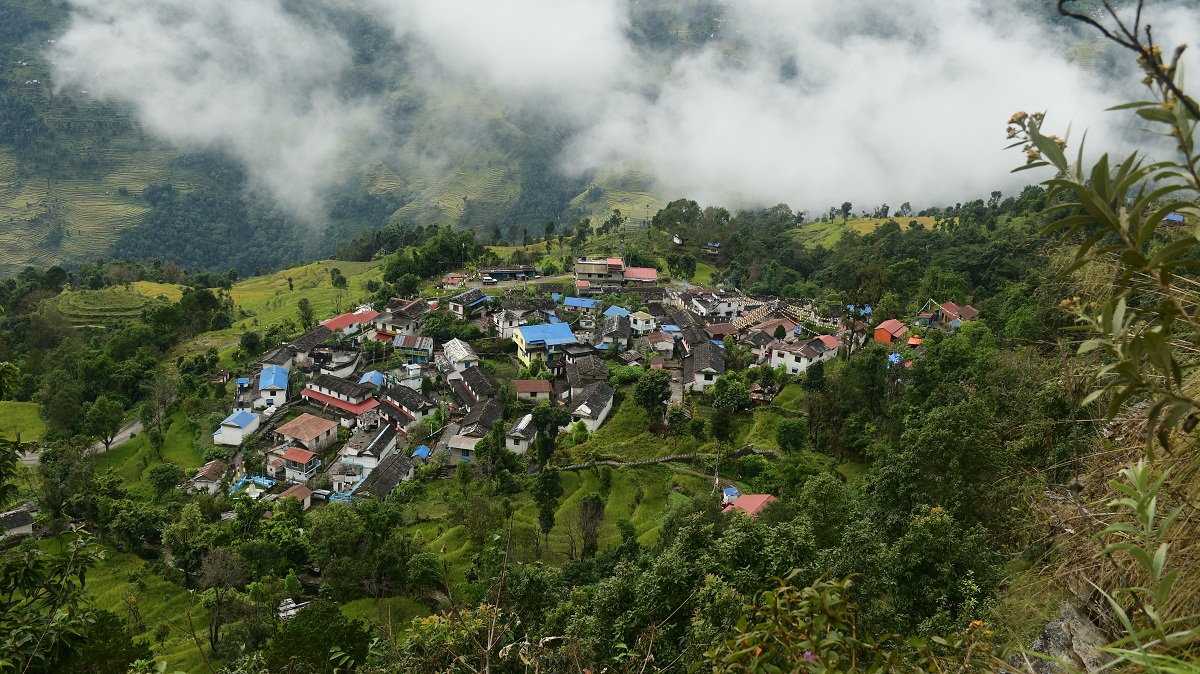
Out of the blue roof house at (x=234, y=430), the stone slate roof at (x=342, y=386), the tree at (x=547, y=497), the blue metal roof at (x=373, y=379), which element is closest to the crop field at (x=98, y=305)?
the blue roof house at (x=234, y=430)

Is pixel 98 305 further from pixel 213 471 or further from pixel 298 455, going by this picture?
pixel 298 455

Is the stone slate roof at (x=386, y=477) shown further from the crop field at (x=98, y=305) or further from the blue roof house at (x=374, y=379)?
the crop field at (x=98, y=305)

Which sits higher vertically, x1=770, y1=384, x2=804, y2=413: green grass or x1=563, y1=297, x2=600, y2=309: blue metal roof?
x1=770, y1=384, x2=804, y2=413: green grass

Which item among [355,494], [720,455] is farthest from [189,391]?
[720,455]

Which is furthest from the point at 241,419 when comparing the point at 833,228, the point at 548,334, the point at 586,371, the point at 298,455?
the point at 833,228

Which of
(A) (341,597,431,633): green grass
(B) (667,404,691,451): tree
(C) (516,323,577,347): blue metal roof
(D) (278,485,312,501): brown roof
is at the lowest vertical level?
(D) (278,485,312,501): brown roof

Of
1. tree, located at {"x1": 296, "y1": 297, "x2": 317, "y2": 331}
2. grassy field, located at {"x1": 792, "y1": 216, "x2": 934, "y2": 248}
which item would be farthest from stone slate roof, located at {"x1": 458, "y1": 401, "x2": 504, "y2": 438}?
grassy field, located at {"x1": 792, "y1": 216, "x2": 934, "y2": 248}

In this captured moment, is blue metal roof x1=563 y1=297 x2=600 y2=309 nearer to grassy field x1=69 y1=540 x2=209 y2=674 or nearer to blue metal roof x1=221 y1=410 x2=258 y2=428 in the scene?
blue metal roof x1=221 y1=410 x2=258 y2=428

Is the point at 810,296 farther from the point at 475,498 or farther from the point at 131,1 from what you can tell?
the point at 131,1
